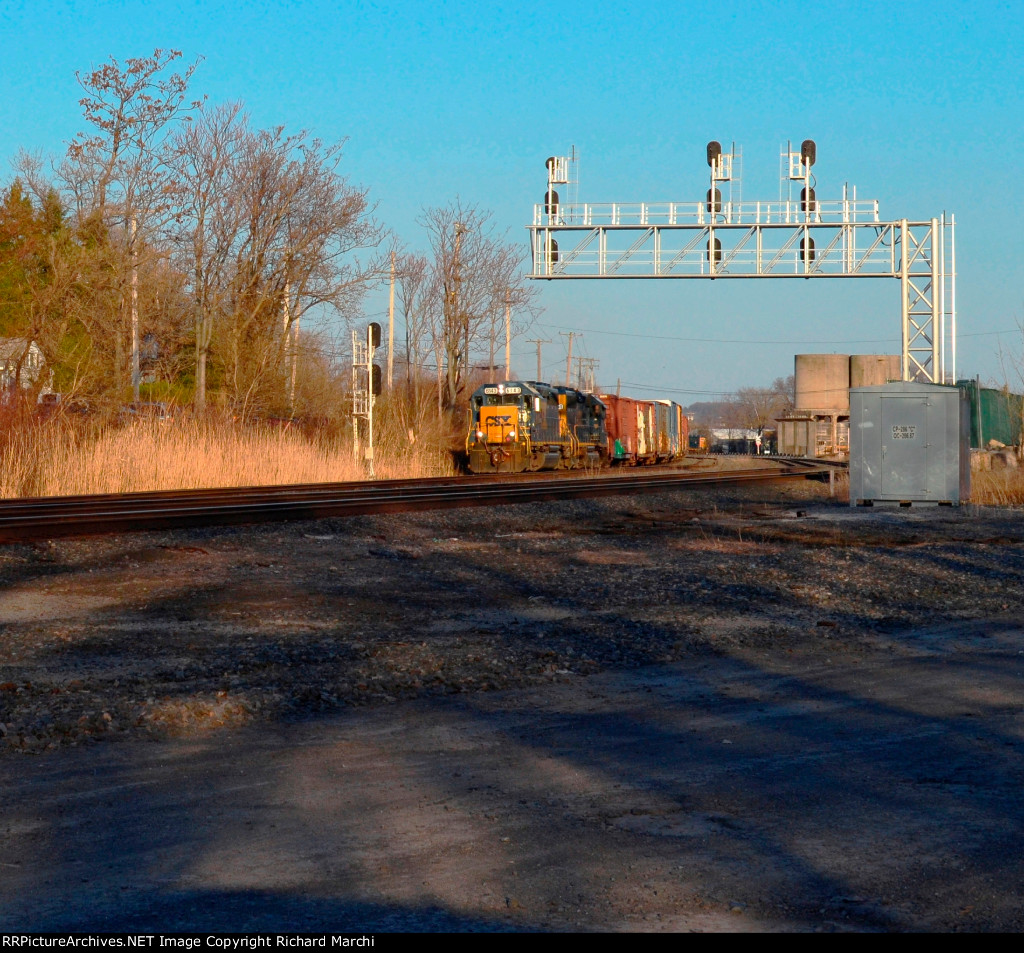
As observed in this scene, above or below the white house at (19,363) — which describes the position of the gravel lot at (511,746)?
below

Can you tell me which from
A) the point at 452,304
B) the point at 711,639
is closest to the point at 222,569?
the point at 711,639

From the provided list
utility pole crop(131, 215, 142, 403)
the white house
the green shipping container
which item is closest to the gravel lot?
the green shipping container

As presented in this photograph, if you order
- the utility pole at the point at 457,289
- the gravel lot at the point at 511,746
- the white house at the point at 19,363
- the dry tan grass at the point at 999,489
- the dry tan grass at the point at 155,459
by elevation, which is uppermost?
the utility pole at the point at 457,289

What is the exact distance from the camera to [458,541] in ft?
53.7

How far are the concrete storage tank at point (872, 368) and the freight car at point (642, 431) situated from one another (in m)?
17.2

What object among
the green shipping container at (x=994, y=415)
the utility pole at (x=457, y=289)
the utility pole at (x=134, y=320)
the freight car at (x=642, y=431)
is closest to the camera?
the green shipping container at (x=994, y=415)

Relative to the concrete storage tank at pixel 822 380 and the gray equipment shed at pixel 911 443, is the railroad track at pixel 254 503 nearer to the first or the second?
the gray equipment shed at pixel 911 443

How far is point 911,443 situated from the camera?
926 inches

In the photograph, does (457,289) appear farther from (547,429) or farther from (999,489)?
(999,489)

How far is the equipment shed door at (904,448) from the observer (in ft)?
76.5

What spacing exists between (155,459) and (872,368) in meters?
58.2

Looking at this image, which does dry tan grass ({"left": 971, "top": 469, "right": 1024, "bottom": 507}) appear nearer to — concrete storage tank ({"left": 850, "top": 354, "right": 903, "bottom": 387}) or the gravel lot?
the gravel lot

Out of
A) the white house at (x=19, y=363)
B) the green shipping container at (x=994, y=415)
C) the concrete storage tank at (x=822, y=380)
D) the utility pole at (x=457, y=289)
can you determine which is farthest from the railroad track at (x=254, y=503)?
the concrete storage tank at (x=822, y=380)
